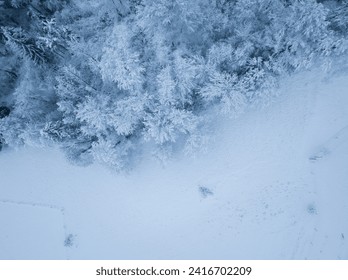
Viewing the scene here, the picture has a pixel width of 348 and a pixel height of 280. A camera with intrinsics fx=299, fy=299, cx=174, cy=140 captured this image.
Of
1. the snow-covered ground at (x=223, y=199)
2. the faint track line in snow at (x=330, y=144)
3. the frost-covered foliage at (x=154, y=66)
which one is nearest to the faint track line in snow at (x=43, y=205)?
the snow-covered ground at (x=223, y=199)

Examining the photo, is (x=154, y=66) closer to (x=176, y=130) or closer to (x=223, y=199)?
(x=176, y=130)

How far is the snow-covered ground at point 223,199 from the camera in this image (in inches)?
734

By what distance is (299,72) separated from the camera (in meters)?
20.1

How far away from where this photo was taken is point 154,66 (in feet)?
62.8

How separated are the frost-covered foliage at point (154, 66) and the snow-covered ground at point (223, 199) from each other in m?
1.91

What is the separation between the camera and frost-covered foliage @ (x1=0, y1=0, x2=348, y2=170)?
17.4m

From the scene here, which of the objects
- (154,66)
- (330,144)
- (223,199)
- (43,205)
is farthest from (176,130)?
(43,205)

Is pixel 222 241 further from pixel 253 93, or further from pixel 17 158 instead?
pixel 17 158

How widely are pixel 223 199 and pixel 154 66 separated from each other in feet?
31.9

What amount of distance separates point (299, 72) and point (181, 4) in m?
9.26

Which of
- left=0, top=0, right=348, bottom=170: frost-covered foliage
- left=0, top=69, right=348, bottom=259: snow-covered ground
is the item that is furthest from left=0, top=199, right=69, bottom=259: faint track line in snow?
left=0, top=0, right=348, bottom=170: frost-covered foliage

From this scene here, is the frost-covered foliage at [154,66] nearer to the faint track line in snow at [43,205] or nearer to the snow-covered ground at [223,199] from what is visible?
the snow-covered ground at [223,199]
